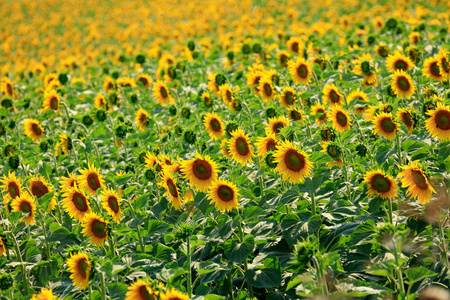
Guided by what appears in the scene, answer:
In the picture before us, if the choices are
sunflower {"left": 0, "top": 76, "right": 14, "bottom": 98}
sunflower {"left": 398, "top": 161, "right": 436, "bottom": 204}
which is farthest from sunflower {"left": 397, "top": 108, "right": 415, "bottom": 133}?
sunflower {"left": 0, "top": 76, "right": 14, "bottom": 98}

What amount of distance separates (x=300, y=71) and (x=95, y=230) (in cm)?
276

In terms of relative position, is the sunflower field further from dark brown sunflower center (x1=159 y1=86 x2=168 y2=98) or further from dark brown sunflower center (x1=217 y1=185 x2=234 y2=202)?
dark brown sunflower center (x1=159 y1=86 x2=168 y2=98)

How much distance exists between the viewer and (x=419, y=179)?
2.91 m

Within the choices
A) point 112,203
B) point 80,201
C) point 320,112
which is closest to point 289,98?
point 320,112

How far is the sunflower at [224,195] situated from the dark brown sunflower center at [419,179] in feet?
3.50

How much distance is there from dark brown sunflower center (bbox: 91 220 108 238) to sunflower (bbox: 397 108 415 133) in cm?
220

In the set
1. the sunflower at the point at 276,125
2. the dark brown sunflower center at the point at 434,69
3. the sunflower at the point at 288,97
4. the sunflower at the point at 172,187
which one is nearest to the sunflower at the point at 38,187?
the sunflower at the point at 172,187

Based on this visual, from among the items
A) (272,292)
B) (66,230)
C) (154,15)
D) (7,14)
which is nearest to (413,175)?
(272,292)

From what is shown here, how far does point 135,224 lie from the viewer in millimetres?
3240

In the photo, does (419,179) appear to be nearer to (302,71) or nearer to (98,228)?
(98,228)

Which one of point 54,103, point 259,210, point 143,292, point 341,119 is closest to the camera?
point 143,292

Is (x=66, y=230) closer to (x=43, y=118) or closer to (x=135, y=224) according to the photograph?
(x=135, y=224)

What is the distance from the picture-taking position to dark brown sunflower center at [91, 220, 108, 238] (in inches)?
121

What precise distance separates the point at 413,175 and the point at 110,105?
447 cm
